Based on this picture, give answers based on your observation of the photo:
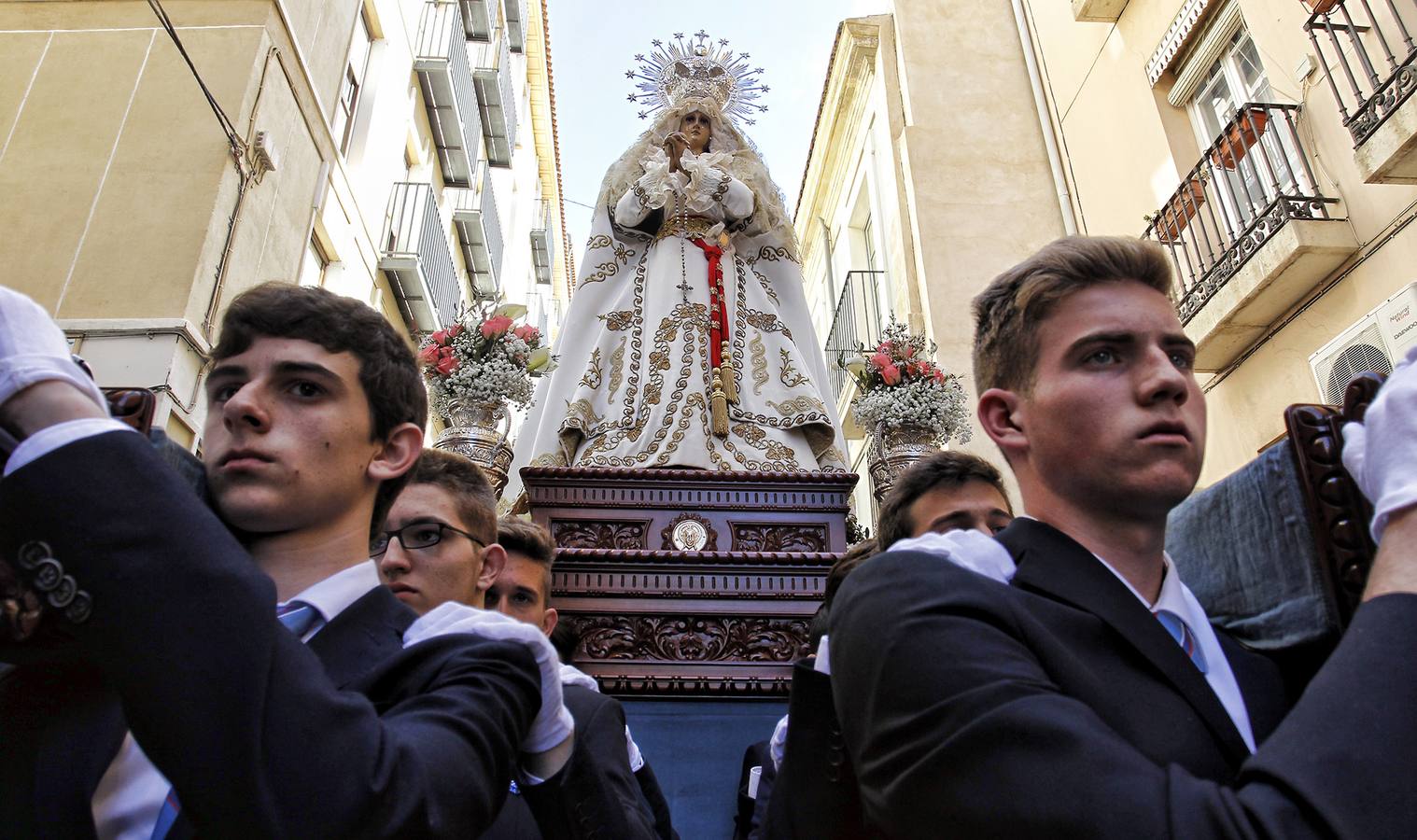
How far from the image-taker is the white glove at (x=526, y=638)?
1.30m

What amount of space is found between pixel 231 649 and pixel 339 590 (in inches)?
18.3

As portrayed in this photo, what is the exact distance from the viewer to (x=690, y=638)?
3.35m

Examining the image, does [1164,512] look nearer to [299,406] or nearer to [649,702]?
[299,406]

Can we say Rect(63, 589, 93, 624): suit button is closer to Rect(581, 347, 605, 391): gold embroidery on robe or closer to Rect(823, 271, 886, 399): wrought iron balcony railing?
Rect(581, 347, 605, 391): gold embroidery on robe

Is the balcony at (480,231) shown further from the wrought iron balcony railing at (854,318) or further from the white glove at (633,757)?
the white glove at (633,757)

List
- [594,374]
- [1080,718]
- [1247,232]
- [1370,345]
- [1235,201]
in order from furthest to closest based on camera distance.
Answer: [1235,201]
[1247,232]
[1370,345]
[594,374]
[1080,718]

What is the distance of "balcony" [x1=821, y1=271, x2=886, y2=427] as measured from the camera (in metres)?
11.6

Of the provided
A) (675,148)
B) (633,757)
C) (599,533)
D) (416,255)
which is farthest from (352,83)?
(633,757)

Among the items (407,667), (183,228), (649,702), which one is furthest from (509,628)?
(183,228)

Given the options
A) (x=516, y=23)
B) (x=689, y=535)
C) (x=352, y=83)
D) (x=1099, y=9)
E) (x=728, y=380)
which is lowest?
(x=689, y=535)

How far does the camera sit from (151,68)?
7.97 m

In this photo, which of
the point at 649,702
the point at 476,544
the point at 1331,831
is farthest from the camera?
the point at 649,702

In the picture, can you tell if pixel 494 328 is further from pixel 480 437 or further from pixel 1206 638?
pixel 1206 638

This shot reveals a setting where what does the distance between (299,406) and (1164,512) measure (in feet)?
3.97
